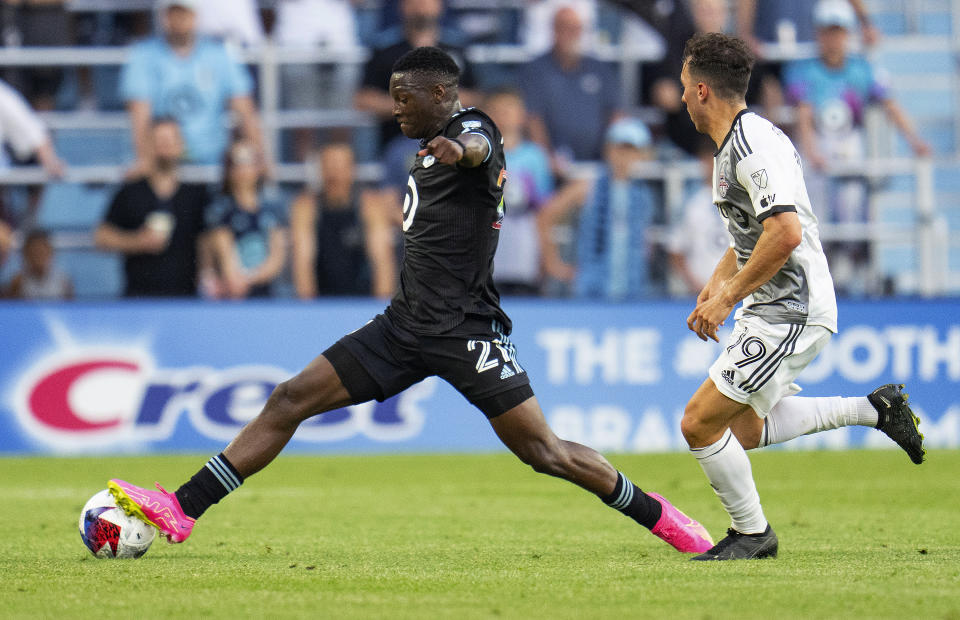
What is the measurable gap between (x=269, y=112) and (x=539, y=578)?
10497 mm

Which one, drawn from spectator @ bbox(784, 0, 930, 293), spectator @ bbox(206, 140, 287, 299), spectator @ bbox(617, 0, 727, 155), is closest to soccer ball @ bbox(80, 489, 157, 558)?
spectator @ bbox(206, 140, 287, 299)

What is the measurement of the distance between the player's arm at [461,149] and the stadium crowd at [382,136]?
7615 mm

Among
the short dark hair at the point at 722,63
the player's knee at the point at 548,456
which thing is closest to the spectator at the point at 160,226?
the player's knee at the point at 548,456

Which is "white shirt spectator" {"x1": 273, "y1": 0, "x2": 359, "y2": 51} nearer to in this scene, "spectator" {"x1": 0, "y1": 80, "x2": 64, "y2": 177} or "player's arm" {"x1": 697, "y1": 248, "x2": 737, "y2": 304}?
"spectator" {"x1": 0, "y1": 80, "x2": 64, "y2": 177}

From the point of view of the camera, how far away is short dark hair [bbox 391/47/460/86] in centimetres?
621

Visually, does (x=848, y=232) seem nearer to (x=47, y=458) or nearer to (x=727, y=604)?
(x=47, y=458)

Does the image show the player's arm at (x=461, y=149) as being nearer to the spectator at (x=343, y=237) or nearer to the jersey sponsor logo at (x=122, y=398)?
the jersey sponsor logo at (x=122, y=398)

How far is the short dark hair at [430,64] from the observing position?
6.21 metres

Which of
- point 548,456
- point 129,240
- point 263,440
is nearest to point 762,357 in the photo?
point 548,456

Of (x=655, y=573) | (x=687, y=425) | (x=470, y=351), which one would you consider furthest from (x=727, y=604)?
(x=470, y=351)

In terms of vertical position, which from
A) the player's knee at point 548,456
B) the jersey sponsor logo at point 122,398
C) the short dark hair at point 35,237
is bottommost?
the jersey sponsor logo at point 122,398

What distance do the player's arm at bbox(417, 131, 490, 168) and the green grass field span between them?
1.71 metres

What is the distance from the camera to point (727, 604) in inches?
194

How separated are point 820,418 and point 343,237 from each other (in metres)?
7.82
